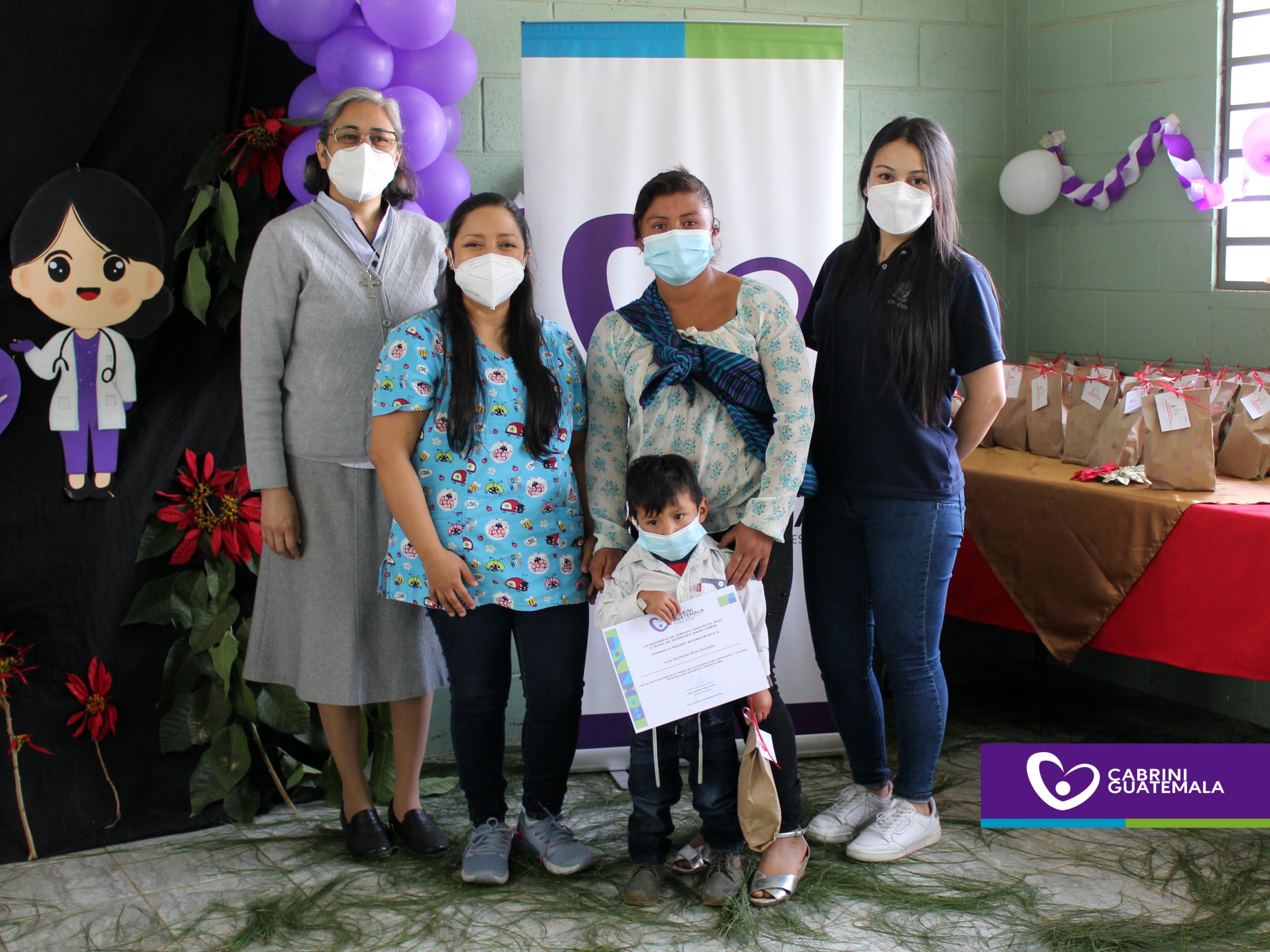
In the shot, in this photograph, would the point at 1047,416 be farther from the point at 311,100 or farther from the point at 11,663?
the point at 11,663

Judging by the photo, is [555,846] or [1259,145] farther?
[1259,145]

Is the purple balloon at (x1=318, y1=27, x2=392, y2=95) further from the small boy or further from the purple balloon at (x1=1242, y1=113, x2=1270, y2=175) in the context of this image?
the purple balloon at (x1=1242, y1=113, x2=1270, y2=175)

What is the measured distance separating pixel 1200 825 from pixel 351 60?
251cm

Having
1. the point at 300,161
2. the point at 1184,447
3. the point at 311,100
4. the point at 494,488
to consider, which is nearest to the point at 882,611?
the point at 494,488

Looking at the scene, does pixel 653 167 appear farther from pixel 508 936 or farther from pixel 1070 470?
pixel 508 936

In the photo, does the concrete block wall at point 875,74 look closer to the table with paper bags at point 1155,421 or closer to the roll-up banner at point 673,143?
the roll-up banner at point 673,143

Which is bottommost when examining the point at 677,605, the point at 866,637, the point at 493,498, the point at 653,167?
the point at 866,637

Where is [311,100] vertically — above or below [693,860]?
above

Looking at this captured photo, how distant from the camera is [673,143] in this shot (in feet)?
8.76

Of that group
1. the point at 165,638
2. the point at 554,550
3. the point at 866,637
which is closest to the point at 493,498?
the point at 554,550

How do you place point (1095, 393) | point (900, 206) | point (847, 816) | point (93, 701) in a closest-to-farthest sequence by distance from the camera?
1. point (900, 206)
2. point (847, 816)
3. point (93, 701)
4. point (1095, 393)

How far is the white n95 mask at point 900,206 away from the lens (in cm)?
202

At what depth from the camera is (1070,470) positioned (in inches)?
117

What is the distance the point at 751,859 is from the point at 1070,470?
1470 mm
